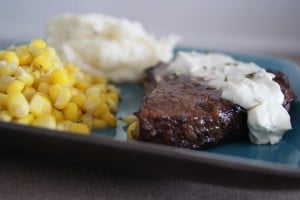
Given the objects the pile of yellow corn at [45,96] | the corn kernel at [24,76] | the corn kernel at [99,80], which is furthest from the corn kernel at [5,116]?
the corn kernel at [99,80]

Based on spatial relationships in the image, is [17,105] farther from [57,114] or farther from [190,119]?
[190,119]

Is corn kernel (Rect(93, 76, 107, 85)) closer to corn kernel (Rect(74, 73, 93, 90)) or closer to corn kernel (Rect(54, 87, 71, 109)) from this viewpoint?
corn kernel (Rect(74, 73, 93, 90))

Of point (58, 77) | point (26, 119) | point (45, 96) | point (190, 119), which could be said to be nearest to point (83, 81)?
point (58, 77)

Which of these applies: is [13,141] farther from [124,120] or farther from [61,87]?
[124,120]

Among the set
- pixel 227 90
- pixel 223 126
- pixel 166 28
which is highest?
pixel 227 90

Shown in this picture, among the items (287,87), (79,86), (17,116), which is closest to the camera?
(17,116)

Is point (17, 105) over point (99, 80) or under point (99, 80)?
over

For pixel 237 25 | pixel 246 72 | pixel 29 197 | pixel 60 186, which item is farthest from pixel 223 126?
pixel 237 25
